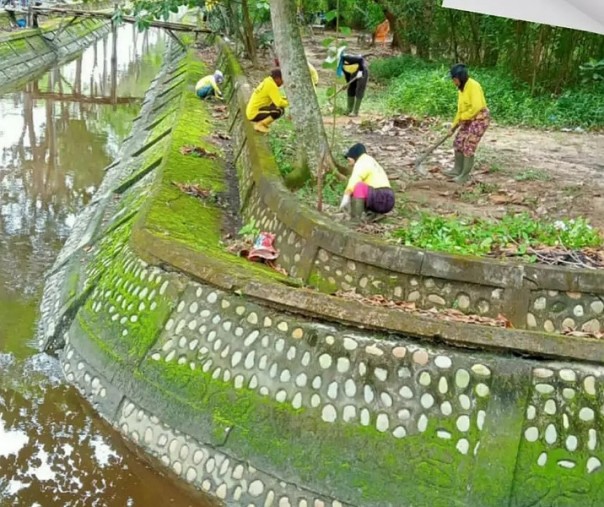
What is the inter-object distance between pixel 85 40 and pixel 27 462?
32.1 meters

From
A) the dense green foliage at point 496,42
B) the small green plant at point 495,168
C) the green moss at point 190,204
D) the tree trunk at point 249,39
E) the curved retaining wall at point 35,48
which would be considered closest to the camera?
the green moss at point 190,204

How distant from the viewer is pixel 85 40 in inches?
1364

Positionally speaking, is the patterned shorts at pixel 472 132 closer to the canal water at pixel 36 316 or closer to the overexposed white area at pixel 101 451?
the canal water at pixel 36 316

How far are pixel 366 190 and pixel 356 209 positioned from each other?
194 mm

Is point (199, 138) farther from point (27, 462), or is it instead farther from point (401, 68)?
point (401, 68)

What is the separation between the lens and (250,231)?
7.72 meters

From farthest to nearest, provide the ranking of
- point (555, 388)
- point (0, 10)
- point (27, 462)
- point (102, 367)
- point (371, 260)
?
point (0, 10), point (102, 367), point (371, 260), point (27, 462), point (555, 388)

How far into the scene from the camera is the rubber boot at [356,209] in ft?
23.0

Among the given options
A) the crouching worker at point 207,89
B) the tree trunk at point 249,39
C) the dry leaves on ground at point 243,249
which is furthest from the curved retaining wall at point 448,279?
the tree trunk at point 249,39

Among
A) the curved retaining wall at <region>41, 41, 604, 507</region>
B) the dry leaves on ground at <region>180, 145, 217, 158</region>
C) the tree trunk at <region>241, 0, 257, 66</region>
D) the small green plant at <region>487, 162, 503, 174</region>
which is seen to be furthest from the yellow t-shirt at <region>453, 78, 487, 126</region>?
the tree trunk at <region>241, 0, 257, 66</region>

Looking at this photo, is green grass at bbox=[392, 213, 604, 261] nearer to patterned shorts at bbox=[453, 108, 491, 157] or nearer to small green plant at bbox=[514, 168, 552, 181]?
patterned shorts at bbox=[453, 108, 491, 157]

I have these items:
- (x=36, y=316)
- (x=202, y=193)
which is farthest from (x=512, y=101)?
(x=36, y=316)

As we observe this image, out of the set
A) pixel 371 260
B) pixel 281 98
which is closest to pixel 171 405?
pixel 371 260

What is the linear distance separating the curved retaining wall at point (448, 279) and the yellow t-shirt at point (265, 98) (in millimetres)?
4356
